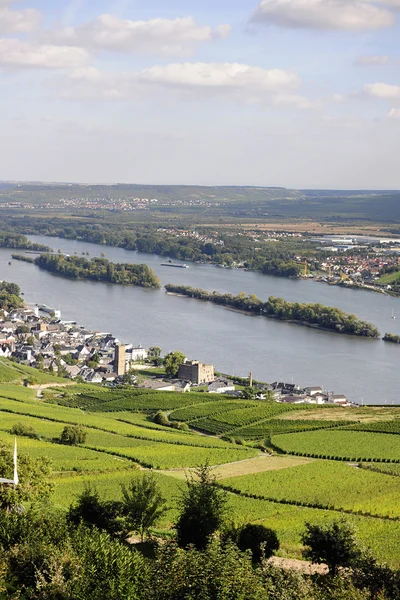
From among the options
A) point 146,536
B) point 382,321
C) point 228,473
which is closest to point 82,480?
point 228,473

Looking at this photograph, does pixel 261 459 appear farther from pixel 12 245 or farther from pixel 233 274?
pixel 12 245

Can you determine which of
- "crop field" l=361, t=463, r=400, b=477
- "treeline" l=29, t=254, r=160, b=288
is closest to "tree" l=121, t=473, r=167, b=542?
"crop field" l=361, t=463, r=400, b=477

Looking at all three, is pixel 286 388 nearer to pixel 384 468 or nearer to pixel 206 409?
pixel 206 409

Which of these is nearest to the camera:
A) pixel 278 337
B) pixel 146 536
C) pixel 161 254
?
pixel 146 536

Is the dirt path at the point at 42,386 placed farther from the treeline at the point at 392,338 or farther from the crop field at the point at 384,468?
the treeline at the point at 392,338

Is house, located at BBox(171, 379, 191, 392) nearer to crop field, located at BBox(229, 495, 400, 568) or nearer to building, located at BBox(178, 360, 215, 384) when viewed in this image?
building, located at BBox(178, 360, 215, 384)

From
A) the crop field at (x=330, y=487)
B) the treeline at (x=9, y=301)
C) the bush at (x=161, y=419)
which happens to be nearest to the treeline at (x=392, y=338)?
the bush at (x=161, y=419)

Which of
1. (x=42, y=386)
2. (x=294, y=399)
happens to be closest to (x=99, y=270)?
(x=42, y=386)
